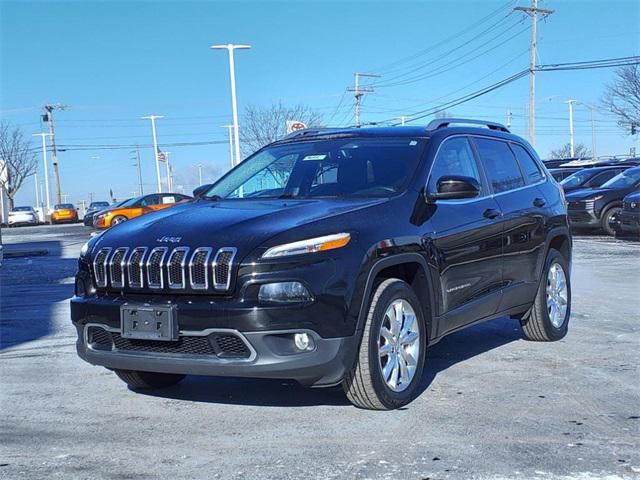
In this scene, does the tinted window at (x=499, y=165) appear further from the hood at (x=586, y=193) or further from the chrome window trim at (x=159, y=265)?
the hood at (x=586, y=193)

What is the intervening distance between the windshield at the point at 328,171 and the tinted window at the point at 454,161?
0.17 m

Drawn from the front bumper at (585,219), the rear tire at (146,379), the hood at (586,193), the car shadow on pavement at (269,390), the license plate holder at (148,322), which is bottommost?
the front bumper at (585,219)

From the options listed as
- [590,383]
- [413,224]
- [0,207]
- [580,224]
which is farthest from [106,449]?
[0,207]

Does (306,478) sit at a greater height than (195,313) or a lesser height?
lesser

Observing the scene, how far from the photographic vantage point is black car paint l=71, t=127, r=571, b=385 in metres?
4.25

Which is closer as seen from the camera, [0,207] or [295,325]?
[295,325]

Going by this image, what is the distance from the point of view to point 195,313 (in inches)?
168

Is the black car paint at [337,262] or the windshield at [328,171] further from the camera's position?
the windshield at [328,171]

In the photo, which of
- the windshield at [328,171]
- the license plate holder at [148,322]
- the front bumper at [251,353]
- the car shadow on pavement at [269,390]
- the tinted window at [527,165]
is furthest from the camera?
the tinted window at [527,165]

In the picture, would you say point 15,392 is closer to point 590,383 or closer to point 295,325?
point 295,325

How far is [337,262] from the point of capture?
4340 mm

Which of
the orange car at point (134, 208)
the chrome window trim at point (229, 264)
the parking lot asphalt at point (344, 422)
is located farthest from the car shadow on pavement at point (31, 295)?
the orange car at point (134, 208)

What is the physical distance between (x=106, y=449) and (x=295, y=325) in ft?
3.99

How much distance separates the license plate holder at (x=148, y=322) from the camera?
4.33 metres
